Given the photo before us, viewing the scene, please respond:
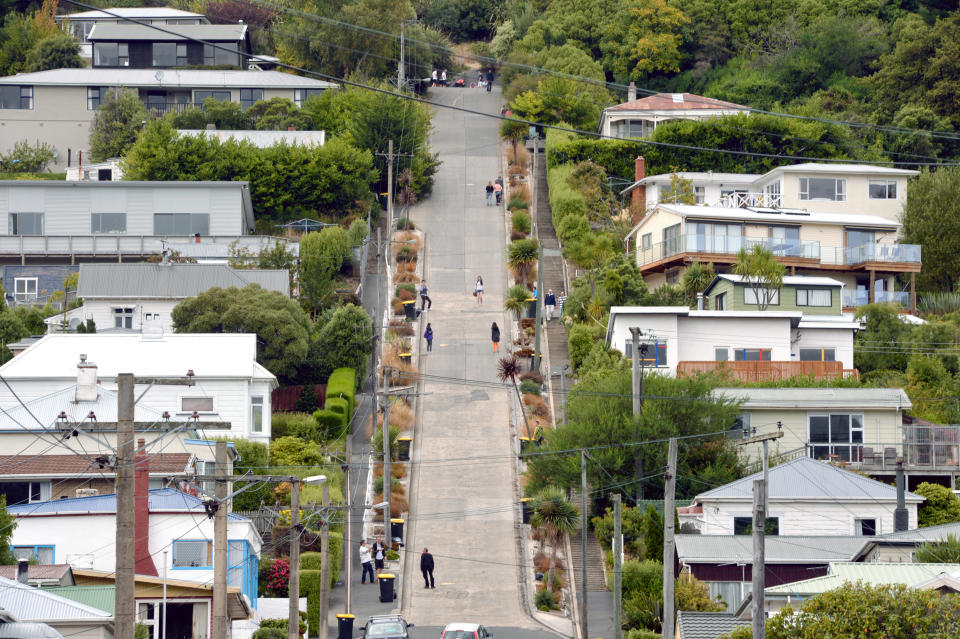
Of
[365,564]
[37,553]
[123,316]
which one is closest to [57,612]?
[37,553]

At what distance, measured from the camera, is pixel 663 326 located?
61.9 m

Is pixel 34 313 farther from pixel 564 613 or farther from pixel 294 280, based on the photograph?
pixel 564 613

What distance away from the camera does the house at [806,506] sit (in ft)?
158

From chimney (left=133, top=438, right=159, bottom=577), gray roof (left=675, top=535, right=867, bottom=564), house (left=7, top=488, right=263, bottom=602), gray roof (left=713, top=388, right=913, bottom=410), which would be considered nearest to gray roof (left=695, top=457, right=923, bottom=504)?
gray roof (left=675, top=535, right=867, bottom=564)

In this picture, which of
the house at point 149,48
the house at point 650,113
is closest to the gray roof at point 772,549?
the house at point 650,113

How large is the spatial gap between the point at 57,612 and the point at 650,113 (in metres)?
69.0

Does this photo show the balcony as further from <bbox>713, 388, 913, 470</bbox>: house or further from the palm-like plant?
the palm-like plant

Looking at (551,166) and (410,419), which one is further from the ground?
(551,166)

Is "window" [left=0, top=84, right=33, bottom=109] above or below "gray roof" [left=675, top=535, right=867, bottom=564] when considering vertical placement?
above

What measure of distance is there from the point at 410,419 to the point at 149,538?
22340 millimetres

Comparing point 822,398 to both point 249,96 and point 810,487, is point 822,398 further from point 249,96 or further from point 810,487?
point 249,96

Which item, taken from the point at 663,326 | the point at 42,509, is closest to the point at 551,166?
the point at 663,326

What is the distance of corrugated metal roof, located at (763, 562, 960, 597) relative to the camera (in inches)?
1254

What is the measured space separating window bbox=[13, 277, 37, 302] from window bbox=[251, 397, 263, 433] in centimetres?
2030
